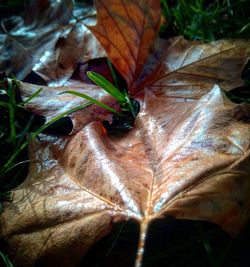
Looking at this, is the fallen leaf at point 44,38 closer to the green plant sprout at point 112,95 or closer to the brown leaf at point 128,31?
the brown leaf at point 128,31

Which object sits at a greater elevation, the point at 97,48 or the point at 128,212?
the point at 97,48

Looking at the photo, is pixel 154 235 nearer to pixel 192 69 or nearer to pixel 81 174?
pixel 81 174

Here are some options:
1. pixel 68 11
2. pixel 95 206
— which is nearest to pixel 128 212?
pixel 95 206

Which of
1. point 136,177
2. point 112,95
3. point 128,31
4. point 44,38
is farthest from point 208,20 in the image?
point 136,177

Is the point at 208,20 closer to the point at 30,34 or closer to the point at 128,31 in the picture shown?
the point at 128,31

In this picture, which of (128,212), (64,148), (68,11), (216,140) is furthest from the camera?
(68,11)

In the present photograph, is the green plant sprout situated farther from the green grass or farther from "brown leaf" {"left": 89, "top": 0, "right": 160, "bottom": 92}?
the green grass

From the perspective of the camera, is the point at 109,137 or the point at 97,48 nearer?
the point at 109,137

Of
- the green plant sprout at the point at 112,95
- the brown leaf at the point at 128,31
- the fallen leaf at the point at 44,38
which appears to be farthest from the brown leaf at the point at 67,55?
the green plant sprout at the point at 112,95

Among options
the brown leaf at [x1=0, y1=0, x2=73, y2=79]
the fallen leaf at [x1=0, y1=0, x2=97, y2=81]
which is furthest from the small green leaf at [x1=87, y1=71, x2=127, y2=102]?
the brown leaf at [x1=0, y1=0, x2=73, y2=79]
